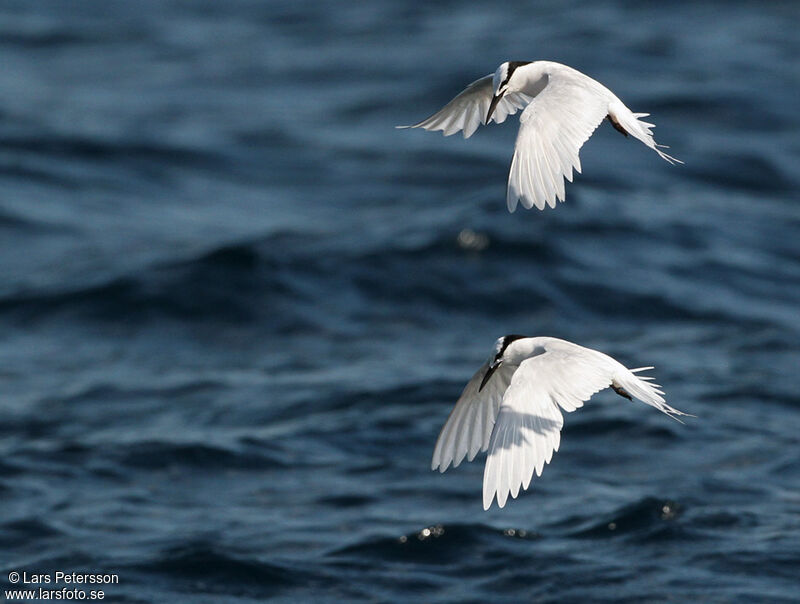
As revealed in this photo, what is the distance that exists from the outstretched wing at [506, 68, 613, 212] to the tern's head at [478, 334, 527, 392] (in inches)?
42.1

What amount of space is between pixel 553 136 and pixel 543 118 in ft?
0.58

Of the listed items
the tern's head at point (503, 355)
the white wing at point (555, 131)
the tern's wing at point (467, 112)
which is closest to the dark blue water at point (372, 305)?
the tern's head at point (503, 355)

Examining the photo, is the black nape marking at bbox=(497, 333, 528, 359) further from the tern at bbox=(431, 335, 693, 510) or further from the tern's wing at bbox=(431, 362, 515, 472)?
the tern's wing at bbox=(431, 362, 515, 472)

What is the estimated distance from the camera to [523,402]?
19.9 ft

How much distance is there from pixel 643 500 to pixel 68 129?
1182 centimetres

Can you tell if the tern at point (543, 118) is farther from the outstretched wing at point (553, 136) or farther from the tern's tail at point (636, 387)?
the tern's tail at point (636, 387)

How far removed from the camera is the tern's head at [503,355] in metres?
6.71

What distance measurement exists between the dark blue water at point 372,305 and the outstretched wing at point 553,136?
3.72 metres

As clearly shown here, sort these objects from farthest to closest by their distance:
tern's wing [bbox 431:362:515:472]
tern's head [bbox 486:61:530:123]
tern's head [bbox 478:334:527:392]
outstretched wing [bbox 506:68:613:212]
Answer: tern's wing [bbox 431:362:515:472] → tern's head [bbox 478:334:527:392] → tern's head [bbox 486:61:530:123] → outstretched wing [bbox 506:68:613:212]

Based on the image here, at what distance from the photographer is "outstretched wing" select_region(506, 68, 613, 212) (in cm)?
561

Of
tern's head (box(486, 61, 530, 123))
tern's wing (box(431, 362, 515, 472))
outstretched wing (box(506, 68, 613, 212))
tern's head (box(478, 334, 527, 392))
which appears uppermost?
tern's head (box(486, 61, 530, 123))

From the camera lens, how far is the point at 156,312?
45.5 feet

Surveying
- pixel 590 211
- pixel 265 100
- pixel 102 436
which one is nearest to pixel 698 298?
pixel 590 211

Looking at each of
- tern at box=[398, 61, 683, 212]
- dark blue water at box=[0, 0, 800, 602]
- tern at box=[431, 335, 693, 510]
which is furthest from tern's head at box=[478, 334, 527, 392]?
dark blue water at box=[0, 0, 800, 602]
